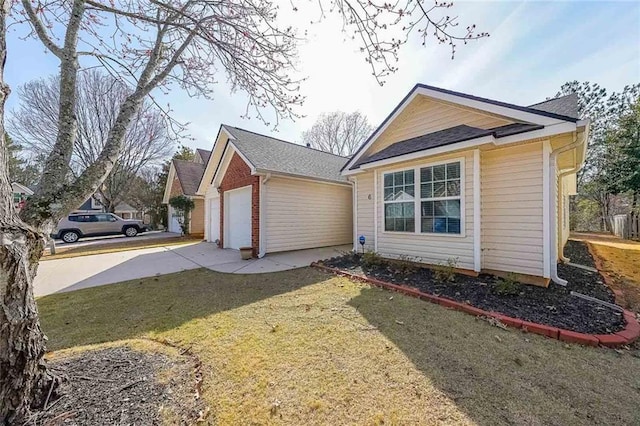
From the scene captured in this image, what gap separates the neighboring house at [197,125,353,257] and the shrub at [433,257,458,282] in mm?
5252

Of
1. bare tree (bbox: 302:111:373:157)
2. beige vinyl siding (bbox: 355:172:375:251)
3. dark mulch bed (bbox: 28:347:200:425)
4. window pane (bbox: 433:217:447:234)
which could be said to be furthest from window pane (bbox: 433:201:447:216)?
bare tree (bbox: 302:111:373:157)

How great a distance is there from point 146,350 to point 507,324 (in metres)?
4.81

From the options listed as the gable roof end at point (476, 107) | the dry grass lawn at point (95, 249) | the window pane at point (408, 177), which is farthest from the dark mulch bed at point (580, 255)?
the dry grass lawn at point (95, 249)

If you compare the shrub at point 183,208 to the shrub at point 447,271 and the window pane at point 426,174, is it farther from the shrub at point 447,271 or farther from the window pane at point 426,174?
the shrub at point 447,271

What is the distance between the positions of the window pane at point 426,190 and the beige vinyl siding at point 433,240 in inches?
10.9

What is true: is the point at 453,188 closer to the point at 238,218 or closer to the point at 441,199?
the point at 441,199

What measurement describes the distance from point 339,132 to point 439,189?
87.9 feet

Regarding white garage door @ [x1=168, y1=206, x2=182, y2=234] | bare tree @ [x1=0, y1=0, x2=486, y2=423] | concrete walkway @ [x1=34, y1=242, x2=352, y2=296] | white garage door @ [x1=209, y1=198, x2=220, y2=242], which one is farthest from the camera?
white garage door @ [x1=168, y1=206, x2=182, y2=234]

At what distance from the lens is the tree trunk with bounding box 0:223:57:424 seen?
1756 millimetres

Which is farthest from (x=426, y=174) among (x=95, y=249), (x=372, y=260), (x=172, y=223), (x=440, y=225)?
(x=172, y=223)

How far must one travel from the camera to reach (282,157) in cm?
1116

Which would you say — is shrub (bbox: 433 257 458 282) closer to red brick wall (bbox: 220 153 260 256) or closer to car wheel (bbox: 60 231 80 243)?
red brick wall (bbox: 220 153 260 256)

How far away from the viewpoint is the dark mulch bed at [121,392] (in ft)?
6.66

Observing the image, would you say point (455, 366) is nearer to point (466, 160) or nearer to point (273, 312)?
point (273, 312)
